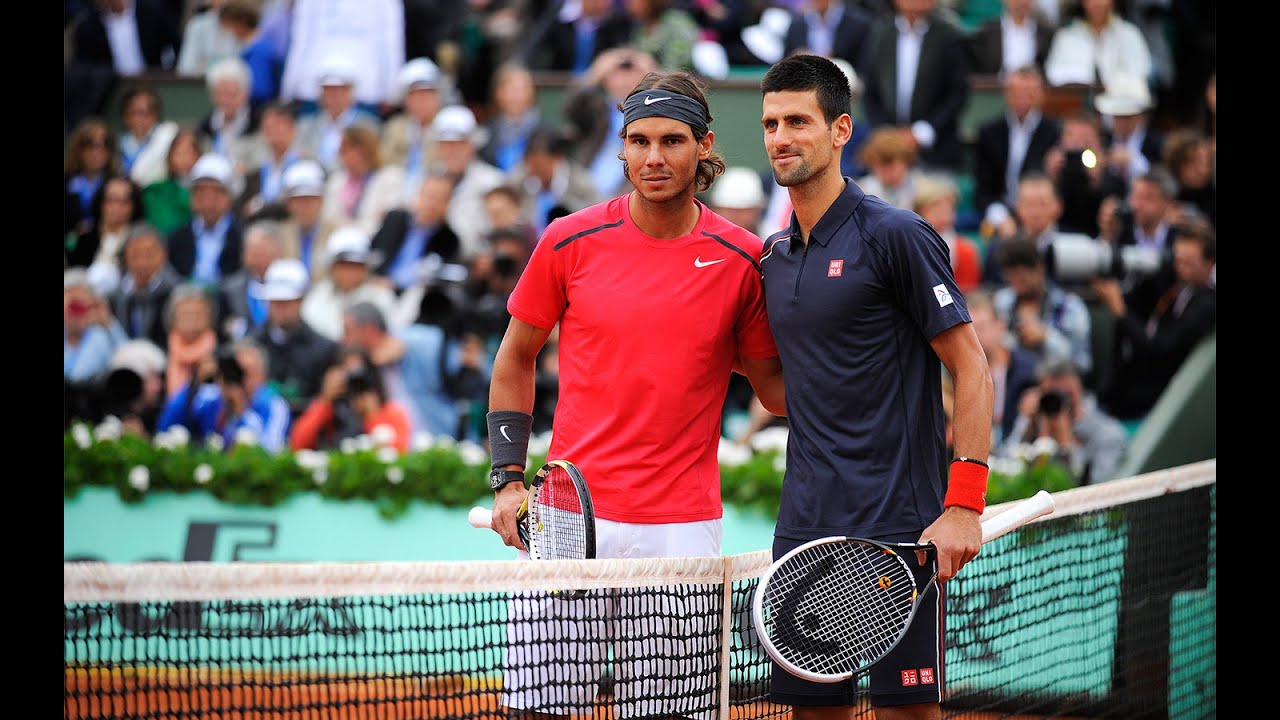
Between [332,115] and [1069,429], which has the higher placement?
[332,115]

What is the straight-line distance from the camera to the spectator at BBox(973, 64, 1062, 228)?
36.3 ft

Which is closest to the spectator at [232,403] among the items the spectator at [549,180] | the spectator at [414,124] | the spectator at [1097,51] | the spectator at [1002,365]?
the spectator at [549,180]

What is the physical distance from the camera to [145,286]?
11.5m

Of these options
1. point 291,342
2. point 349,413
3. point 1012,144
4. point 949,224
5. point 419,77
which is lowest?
point 349,413

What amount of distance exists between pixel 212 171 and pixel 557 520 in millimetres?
8450

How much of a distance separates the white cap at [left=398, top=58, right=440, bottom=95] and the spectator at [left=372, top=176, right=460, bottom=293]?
127 cm

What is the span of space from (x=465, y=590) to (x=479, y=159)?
26.4 feet

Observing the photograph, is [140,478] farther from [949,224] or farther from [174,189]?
[949,224]

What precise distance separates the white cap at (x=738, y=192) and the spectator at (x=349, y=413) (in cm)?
256

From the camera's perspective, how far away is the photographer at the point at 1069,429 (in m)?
8.96

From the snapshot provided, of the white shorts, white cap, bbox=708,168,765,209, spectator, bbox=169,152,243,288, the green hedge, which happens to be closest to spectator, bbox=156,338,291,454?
the green hedge

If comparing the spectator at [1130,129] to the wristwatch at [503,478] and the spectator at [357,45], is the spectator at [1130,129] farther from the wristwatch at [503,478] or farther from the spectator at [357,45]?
the wristwatch at [503,478]

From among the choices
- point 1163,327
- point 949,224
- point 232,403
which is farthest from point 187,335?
point 1163,327
